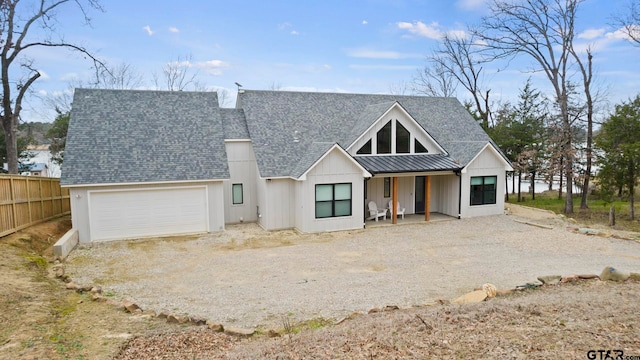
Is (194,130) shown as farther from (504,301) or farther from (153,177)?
(504,301)

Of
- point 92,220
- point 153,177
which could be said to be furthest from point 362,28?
point 92,220

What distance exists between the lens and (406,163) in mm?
17500

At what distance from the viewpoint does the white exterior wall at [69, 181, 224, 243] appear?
14242mm

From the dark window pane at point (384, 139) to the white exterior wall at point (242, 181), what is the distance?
19.5 feet

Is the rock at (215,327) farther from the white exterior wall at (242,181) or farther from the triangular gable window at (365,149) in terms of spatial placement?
the triangular gable window at (365,149)

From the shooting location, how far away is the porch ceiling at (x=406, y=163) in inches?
662

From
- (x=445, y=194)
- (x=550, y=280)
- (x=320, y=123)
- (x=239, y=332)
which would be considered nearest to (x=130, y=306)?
(x=239, y=332)

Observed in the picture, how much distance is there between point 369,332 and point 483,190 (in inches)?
591

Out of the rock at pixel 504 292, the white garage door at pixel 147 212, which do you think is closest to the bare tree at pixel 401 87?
the white garage door at pixel 147 212

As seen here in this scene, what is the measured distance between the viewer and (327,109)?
2044 cm

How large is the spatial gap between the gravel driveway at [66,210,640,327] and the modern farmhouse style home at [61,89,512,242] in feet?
3.63

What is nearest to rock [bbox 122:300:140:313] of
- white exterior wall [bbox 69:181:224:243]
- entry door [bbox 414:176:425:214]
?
white exterior wall [bbox 69:181:224:243]

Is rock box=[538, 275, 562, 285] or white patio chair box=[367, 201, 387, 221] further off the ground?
white patio chair box=[367, 201, 387, 221]

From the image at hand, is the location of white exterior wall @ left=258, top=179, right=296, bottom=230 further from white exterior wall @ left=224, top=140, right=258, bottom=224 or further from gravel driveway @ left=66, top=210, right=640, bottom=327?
white exterior wall @ left=224, top=140, right=258, bottom=224
